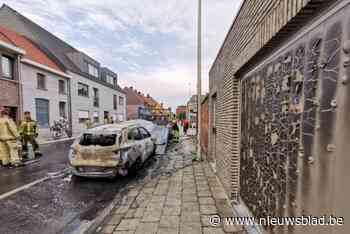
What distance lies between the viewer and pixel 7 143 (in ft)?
22.5

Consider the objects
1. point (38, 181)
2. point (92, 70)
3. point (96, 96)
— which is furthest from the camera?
point (92, 70)

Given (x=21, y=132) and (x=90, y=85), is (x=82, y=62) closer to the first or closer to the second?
(x=90, y=85)

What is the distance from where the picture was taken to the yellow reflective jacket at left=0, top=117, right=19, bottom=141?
6.72 m

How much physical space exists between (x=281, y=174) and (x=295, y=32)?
1469 mm

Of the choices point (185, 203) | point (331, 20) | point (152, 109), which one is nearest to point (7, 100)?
point (185, 203)

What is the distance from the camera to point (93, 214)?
Result: 3.43 m

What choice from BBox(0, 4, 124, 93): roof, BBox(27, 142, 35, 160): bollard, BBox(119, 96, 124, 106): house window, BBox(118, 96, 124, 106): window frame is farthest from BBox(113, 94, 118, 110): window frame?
BBox(27, 142, 35, 160): bollard

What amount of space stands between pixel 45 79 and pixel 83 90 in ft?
18.0

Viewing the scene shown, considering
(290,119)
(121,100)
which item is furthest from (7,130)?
(121,100)

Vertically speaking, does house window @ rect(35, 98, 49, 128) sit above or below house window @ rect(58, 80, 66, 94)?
below

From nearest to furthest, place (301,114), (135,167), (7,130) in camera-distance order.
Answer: (301,114) < (135,167) < (7,130)

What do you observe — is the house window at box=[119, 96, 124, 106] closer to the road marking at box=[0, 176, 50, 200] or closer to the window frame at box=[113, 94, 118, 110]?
the window frame at box=[113, 94, 118, 110]

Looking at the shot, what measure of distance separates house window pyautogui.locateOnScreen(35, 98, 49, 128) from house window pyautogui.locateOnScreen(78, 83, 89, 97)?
16.4 ft

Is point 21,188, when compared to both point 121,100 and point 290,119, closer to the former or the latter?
point 290,119
